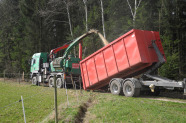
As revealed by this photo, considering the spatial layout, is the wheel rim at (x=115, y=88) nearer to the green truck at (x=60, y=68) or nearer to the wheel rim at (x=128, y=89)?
the wheel rim at (x=128, y=89)

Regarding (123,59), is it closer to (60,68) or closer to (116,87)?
(116,87)

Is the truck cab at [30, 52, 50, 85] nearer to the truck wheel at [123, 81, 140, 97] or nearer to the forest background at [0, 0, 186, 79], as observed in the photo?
the forest background at [0, 0, 186, 79]

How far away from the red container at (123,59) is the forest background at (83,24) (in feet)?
12.8

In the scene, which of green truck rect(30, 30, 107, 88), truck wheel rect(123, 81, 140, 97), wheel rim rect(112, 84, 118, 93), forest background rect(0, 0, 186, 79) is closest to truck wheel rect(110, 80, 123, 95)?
wheel rim rect(112, 84, 118, 93)

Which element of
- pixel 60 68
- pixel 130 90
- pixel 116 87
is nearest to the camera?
pixel 130 90

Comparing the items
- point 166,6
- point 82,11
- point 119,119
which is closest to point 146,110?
point 119,119

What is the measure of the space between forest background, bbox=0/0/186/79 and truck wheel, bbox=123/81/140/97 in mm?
4399

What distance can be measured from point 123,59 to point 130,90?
1.73 metres

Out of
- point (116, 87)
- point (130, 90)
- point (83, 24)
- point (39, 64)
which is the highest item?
point (83, 24)

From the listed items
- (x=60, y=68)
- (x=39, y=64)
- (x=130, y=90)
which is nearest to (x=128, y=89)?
(x=130, y=90)

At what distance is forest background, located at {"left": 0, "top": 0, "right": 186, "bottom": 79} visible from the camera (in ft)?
51.1

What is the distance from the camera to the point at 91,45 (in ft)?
77.4

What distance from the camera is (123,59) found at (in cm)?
1041

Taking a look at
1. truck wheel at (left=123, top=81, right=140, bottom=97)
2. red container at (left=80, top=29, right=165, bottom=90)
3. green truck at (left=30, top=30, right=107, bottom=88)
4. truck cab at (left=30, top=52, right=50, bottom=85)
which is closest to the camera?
red container at (left=80, top=29, right=165, bottom=90)
